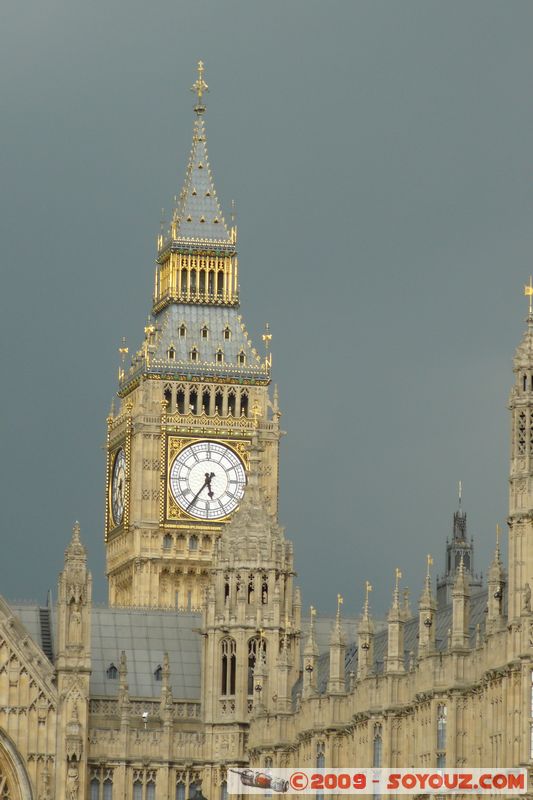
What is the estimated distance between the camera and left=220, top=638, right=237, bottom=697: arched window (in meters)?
174

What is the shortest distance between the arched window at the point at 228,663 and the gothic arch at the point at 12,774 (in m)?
10.6

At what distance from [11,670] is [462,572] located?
→ 36.7 m

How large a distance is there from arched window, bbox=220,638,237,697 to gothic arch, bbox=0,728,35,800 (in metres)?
10.6

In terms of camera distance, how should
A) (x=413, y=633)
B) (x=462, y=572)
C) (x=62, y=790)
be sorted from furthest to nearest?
(x=62, y=790)
(x=413, y=633)
(x=462, y=572)

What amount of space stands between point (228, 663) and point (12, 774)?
461 inches

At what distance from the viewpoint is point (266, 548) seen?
574 feet

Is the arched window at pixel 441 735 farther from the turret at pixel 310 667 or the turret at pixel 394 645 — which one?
the turret at pixel 310 667

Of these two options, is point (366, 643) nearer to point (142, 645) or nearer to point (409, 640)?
point (409, 640)

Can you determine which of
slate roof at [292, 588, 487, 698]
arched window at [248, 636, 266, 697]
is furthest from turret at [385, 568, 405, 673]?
arched window at [248, 636, 266, 697]

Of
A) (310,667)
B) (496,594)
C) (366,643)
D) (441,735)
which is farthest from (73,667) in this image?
(496,594)

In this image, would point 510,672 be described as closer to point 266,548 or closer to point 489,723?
point 489,723

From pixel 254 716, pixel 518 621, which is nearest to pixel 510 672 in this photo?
pixel 518 621

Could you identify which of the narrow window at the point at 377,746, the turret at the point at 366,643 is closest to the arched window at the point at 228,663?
the turret at the point at 366,643

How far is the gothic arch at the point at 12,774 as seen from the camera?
170 m
